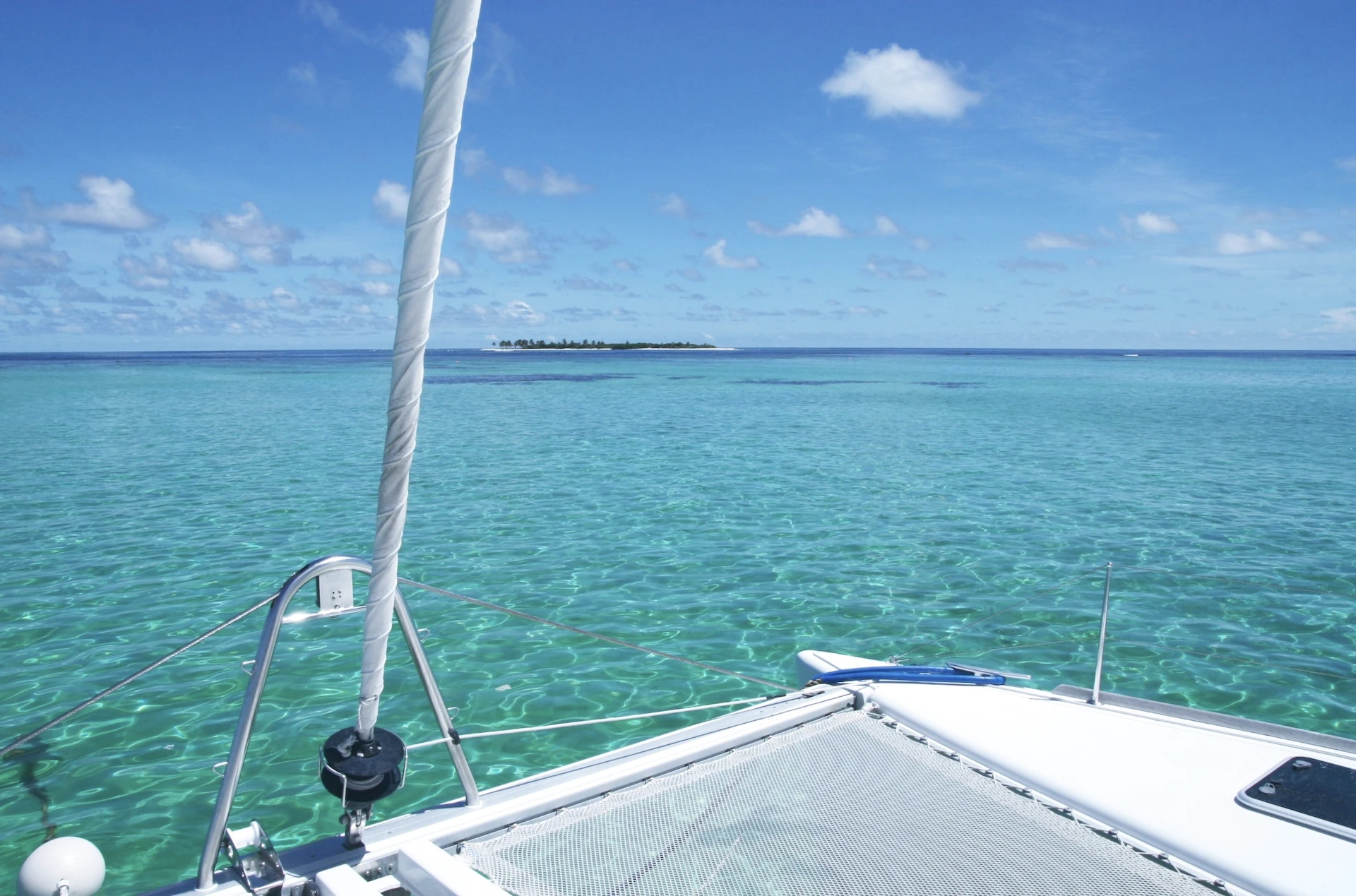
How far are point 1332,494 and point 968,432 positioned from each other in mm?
11729

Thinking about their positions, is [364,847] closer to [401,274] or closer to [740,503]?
[401,274]

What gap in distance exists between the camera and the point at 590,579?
10438mm

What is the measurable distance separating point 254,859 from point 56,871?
0.51 metres

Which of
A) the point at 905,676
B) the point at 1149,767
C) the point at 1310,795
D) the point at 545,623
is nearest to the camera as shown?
the point at 1310,795

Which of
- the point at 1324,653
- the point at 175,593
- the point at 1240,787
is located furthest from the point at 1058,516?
the point at 175,593

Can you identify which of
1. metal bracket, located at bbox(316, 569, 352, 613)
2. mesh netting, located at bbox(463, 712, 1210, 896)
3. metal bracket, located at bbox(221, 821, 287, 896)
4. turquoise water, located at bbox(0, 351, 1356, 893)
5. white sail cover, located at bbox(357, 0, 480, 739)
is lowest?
turquoise water, located at bbox(0, 351, 1356, 893)

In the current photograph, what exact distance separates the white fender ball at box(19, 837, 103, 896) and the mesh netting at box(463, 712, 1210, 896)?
1076 mm

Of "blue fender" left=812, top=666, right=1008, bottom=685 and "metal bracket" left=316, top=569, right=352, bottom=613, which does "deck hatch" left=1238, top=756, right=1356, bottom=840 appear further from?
"metal bracket" left=316, top=569, right=352, bottom=613

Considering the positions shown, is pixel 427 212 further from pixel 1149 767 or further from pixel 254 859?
pixel 1149 767

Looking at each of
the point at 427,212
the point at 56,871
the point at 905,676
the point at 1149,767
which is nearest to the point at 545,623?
the point at 905,676

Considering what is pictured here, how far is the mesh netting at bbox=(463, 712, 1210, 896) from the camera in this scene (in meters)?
2.72

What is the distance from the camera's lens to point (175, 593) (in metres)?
9.73

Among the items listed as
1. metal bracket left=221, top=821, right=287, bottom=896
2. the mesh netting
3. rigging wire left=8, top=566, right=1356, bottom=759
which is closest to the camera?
metal bracket left=221, top=821, right=287, bottom=896

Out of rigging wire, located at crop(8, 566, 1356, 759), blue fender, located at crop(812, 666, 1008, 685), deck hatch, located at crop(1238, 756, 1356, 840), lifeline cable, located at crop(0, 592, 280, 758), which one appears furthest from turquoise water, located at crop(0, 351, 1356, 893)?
lifeline cable, located at crop(0, 592, 280, 758)
